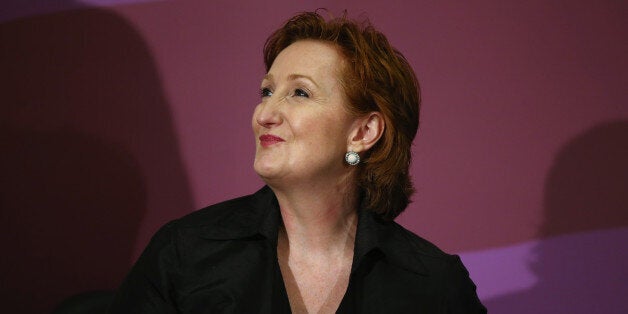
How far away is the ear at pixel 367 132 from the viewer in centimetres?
138

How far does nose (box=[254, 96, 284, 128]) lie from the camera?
4.25ft

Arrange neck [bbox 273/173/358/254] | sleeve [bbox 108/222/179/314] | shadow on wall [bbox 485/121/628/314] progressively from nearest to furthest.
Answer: sleeve [bbox 108/222/179/314], neck [bbox 273/173/358/254], shadow on wall [bbox 485/121/628/314]

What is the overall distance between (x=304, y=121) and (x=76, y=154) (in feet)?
2.52

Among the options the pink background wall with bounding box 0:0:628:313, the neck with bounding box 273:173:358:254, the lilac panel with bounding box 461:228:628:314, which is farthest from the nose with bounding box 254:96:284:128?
the lilac panel with bounding box 461:228:628:314

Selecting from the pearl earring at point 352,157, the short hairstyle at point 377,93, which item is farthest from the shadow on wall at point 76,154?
the pearl earring at point 352,157

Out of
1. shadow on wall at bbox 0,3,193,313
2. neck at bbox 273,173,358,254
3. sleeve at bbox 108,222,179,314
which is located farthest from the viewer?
shadow on wall at bbox 0,3,193,313

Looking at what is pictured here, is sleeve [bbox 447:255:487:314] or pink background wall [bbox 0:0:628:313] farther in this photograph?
pink background wall [bbox 0:0:628:313]

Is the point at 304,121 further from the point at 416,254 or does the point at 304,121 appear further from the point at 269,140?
the point at 416,254

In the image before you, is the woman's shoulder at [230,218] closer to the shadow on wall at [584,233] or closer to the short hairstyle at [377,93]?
the short hairstyle at [377,93]

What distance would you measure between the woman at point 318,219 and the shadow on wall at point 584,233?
0.60 metres

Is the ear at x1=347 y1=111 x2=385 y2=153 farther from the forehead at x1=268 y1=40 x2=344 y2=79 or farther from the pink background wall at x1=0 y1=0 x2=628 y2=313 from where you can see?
the pink background wall at x1=0 y1=0 x2=628 y2=313

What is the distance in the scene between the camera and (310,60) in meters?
1.34

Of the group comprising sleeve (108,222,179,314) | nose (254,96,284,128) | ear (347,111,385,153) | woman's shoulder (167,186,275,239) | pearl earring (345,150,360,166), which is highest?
nose (254,96,284,128)

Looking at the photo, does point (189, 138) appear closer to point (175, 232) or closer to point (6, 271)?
point (175, 232)
